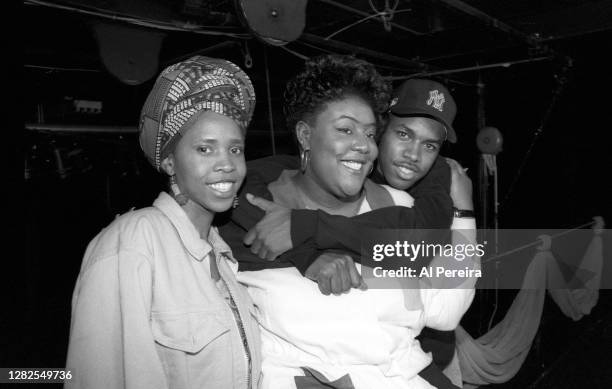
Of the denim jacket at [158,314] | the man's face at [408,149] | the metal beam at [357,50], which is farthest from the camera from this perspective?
the metal beam at [357,50]

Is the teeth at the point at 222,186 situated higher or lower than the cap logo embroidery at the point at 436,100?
lower

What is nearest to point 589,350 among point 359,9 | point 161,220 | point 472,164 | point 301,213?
point 472,164

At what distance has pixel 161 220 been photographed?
3.88ft

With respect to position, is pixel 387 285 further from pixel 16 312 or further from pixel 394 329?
pixel 16 312

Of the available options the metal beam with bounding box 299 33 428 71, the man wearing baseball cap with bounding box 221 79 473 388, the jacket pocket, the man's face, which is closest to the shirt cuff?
the man wearing baseball cap with bounding box 221 79 473 388

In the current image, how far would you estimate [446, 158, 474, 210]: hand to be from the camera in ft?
5.95

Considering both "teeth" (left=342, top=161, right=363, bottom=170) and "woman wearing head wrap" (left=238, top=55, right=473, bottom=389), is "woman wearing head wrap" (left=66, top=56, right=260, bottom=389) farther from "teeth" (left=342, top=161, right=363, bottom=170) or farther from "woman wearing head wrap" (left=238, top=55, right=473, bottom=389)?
"teeth" (left=342, top=161, right=363, bottom=170)

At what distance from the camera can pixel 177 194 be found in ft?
4.18

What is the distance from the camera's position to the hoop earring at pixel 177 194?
1269 millimetres

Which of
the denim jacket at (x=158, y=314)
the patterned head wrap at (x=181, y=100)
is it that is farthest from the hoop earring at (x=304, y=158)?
the denim jacket at (x=158, y=314)

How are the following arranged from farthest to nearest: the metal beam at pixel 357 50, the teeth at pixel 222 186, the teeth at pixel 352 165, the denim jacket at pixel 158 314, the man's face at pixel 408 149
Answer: the metal beam at pixel 357 50
the man's face at pixel 408 149
the teeth at pixel 352 165
the teeth at pixel 222 186
the denim jacket at pixel 158 314

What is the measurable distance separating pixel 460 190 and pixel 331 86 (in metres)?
0.77

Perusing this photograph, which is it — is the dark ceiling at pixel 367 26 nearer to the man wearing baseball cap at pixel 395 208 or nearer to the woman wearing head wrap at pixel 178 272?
the man wearing baseball cap at pixel 395 208

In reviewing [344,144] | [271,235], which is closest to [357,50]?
[344,144]
